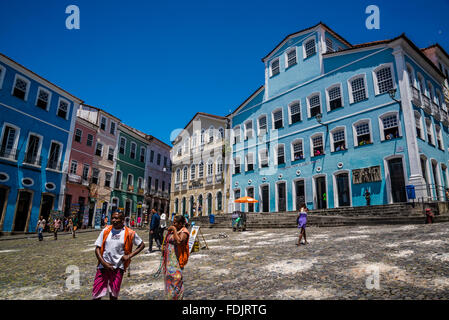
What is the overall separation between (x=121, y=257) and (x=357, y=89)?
22.3m

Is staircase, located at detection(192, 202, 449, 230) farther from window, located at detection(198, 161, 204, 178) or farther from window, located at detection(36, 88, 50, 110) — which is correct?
window, located at detection(36, 88, 50, 110)

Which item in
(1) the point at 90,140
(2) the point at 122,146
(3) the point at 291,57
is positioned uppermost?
(3) the point at 291,57

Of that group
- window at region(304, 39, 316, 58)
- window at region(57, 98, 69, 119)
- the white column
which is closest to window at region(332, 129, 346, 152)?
the white column

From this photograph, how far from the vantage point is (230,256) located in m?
9.05

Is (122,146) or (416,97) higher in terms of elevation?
(122,146)

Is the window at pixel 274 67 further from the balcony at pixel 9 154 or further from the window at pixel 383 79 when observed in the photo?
the balcony at pixel 9 154

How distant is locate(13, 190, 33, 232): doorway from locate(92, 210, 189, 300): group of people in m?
23.4

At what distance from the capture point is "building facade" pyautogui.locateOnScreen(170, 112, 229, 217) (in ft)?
105

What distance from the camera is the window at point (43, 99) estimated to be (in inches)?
969

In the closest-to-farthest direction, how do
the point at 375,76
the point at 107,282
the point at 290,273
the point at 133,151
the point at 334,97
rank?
the point at 107,282
the point at 290,273
the point at 375,76
the point at 334,97
the point at 133,151

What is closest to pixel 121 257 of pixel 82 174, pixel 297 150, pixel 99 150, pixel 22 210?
pixel 297 150

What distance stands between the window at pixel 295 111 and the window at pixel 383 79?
6763 millimetres

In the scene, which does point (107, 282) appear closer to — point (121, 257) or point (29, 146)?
point (121, 257)

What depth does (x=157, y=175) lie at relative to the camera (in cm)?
4222
